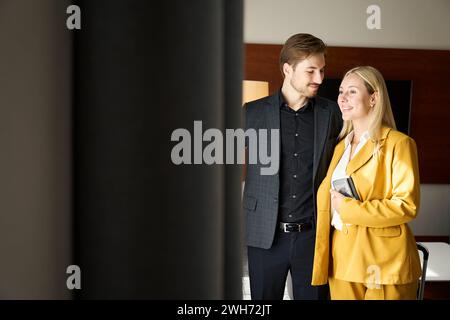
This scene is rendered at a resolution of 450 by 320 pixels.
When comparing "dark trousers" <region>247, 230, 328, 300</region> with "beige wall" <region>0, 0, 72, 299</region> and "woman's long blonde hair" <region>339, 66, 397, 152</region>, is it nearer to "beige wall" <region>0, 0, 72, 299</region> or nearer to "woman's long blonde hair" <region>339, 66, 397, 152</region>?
"woman's long blonde hair" <region>339, 66, 397, 152</region>

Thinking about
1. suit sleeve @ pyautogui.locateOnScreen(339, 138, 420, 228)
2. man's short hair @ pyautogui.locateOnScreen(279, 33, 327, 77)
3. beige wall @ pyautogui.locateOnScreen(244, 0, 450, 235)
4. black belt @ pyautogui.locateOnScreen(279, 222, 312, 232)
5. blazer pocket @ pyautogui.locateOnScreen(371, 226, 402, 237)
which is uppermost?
beige wall @ pyautogui.locateOnScreen(244, 0, 450, 235)

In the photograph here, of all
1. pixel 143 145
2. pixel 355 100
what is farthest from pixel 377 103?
pixel 143 145

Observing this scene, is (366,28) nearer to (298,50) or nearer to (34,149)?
(298,50)

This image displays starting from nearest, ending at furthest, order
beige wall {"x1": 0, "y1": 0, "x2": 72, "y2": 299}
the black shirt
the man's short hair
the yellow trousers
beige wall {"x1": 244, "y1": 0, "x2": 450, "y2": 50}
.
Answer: beige wall {"x1": 0, "y1": 0, "x2": 72, "y2": 299}, the yellow trousers, the black shirt, the man's short hair, beige wall {"x1": 244, "y1": 0, "x2": 450, "y2": 50}

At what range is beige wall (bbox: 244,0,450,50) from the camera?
2574mm

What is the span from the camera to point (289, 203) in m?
1.30

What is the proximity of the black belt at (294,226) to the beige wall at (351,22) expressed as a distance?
153 cm

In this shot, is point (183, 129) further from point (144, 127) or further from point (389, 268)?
point (389, 268)

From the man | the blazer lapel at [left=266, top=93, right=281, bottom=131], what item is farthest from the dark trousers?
the blazer lapel at [left=266, top=93, right=281, bottom=131]

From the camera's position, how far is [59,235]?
19 cm

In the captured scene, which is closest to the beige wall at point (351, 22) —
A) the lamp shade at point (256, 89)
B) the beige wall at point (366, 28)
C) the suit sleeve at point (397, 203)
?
the beige wall at point (366, 28)

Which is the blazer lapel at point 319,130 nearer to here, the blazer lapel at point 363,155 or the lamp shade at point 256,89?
the blazer lapel at point 363,155

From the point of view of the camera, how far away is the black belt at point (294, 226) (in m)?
1.28
